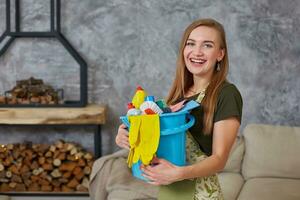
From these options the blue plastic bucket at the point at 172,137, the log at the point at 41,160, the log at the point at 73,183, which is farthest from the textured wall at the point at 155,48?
the blue plastic bucket at the point at 172,137

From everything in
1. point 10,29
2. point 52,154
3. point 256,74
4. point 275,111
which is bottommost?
point 52,154

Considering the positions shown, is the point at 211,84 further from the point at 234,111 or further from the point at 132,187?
the point at 132,187

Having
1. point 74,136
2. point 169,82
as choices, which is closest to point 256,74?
point 169,82

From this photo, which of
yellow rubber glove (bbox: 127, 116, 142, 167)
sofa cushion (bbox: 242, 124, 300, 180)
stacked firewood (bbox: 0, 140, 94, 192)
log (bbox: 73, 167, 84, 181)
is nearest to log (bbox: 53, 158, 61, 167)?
stacked firewood (bbox: 0, 140, 94, 192)

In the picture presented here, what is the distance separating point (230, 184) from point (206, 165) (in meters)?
2.02

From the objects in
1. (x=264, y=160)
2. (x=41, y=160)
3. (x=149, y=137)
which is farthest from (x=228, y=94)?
(x=41, y=160)

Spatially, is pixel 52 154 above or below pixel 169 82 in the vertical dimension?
below

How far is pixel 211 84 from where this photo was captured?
1.63 metres

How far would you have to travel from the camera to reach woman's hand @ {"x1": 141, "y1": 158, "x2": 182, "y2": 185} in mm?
1458

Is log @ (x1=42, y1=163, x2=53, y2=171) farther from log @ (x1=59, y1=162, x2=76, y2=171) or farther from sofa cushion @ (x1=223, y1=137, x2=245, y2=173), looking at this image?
sofa cushion @ (x1=223, y1=137, x2=245, y2=173)

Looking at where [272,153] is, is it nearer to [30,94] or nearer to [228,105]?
[30,94]

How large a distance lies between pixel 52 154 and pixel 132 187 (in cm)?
106

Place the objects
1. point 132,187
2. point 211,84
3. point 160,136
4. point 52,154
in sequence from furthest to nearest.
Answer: point 52,154
point 132,187
point 211,84
point 160,136

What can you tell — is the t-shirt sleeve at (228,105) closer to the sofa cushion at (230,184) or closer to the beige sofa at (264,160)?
the sofa cushion at (230,184)
